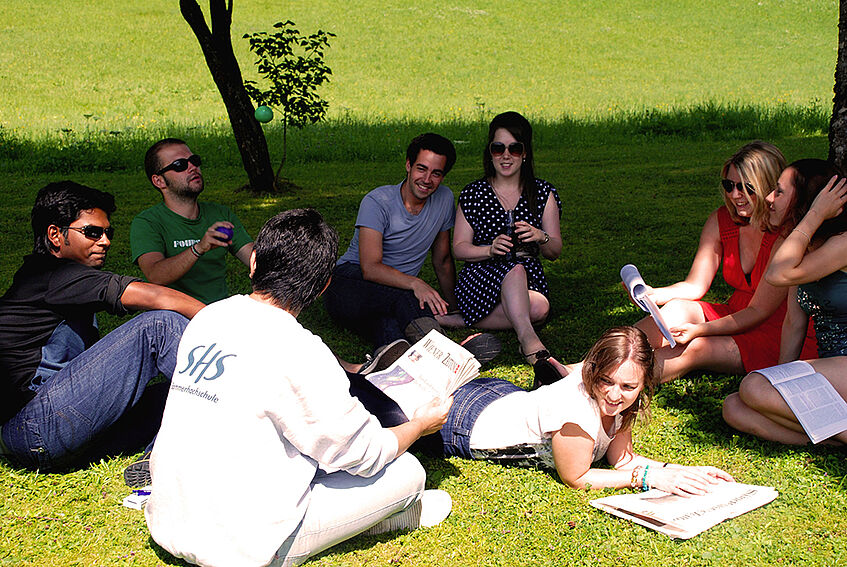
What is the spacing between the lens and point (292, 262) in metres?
2.87

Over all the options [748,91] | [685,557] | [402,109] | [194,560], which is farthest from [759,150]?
[748,91]

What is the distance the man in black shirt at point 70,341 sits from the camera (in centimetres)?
353

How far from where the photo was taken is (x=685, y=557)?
326cm

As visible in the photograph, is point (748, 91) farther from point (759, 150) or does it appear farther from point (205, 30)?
point (759, 150)

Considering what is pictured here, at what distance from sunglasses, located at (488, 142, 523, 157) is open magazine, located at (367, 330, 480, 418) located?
2.14m

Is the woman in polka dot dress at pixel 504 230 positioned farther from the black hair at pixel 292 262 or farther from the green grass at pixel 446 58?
the green grass at pixel 446 58

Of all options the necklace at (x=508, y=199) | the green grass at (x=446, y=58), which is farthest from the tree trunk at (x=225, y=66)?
the green grass at (x=446, y=58)

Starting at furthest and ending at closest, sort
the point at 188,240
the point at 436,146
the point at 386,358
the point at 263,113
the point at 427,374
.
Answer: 1. the point at 263,113
2. the point at 436,146
3. the point at 188,240
4. the point at 386,358
5. the point at 427,374

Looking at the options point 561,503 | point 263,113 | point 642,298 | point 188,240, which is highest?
point 263,113

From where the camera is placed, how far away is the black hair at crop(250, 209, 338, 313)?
287 cm

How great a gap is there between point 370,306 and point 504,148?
1.48 m

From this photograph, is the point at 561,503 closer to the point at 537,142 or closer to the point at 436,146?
the point at 436,146

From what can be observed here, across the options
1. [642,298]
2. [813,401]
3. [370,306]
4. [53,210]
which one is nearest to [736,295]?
[642,298]

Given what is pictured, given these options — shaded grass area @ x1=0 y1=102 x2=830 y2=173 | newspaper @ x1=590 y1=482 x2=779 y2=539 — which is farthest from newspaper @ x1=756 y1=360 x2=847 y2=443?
shaded grass area @ x1=0 y1=102 x2=830 y2=173
